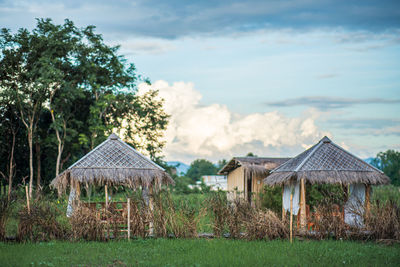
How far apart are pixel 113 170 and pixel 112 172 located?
7 cm

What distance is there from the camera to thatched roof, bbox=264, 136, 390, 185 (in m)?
12.8

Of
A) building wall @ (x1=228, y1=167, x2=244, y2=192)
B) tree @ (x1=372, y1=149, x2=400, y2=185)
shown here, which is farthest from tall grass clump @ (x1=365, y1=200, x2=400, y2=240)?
tree @ (x1=372, y1=149, x2=400, y2=185)

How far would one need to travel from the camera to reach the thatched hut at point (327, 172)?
1282cm

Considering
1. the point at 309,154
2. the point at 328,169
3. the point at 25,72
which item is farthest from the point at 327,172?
the point at 25,72

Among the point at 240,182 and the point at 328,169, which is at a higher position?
the point at 328,169

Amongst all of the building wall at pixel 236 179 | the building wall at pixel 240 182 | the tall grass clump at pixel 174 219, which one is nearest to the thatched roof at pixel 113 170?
the tall grass clump at pixel 174 219

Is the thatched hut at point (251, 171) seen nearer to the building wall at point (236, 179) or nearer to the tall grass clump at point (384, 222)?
the building wall at point (236, 179)

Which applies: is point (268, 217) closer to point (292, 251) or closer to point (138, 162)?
point (292, 251)

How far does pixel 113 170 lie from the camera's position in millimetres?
12648

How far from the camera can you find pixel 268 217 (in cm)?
1105

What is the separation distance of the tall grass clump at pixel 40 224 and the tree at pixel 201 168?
45370 millimetres

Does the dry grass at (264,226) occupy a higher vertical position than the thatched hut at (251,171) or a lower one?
lower

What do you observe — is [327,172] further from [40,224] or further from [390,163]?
[390,163]

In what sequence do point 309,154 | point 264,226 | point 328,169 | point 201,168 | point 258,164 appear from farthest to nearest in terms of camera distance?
point 201,168, point 258,164, point 309,154, point 328,169, point 264,226
